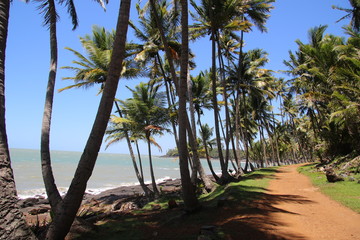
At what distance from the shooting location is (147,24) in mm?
14602

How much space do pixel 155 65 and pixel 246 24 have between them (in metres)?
6.47

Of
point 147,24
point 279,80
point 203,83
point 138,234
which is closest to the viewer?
point 138,234

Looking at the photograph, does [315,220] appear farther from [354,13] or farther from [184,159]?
[354,13]

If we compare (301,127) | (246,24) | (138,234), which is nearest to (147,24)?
(246,24)

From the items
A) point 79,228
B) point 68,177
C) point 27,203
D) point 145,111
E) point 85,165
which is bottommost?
point 27,203

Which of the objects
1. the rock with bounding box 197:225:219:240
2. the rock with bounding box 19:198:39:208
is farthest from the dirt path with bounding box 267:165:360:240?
the rock with bounding box 19:198:39:208

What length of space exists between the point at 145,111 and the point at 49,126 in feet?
33.6

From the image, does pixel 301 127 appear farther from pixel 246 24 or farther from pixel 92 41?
pixel 92 41

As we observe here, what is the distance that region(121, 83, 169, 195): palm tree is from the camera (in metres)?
16.2

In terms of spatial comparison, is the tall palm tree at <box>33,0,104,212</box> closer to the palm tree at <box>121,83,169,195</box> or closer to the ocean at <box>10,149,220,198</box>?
the palm tree at <box>121,83,169,195</box>

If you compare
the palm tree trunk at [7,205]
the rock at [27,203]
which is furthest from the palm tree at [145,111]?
the palm tree trunk at [7,205]

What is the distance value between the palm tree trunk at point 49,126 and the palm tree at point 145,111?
352 inches

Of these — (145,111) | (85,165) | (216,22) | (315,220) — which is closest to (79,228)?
(85,165)

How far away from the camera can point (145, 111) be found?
16.3 metres
